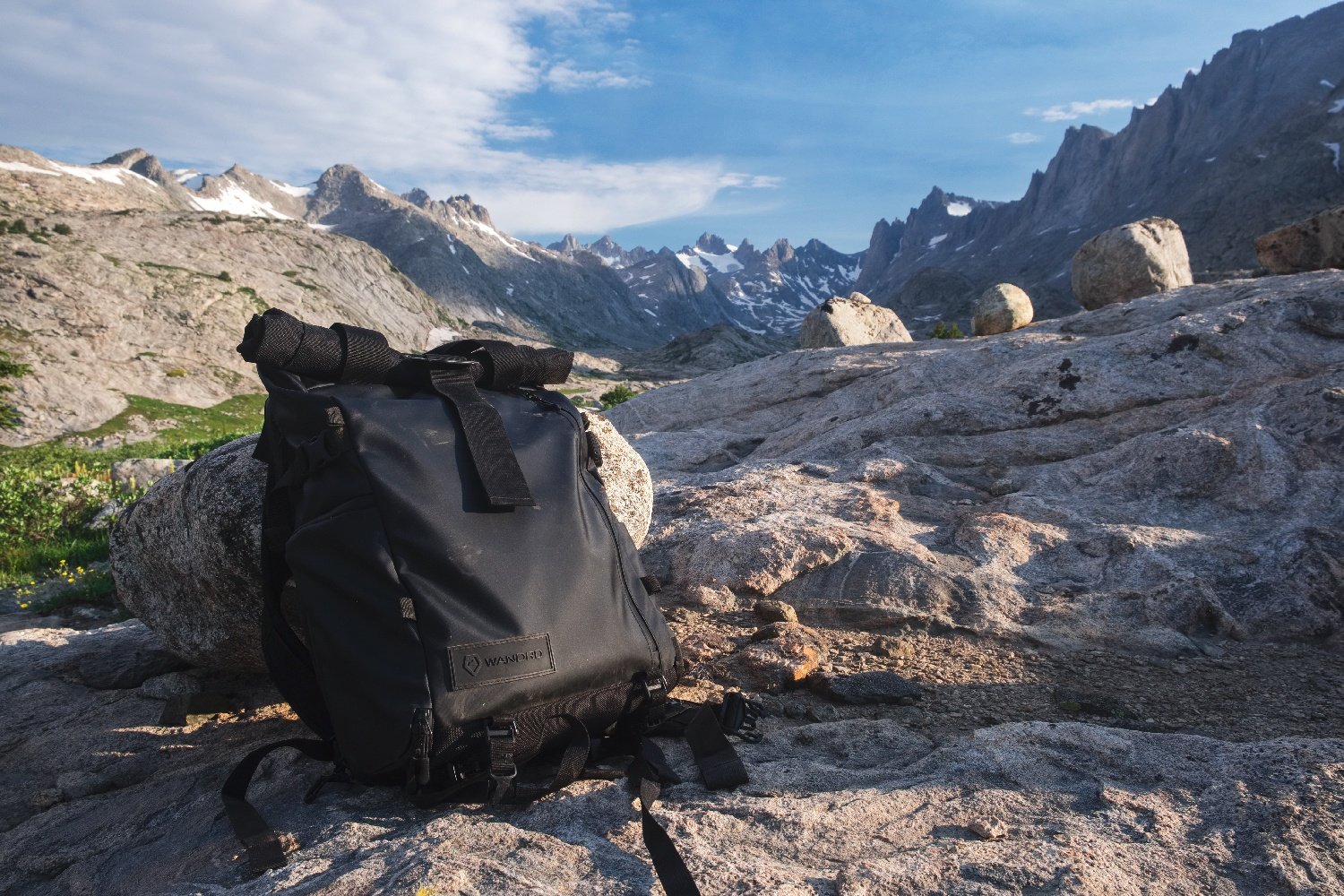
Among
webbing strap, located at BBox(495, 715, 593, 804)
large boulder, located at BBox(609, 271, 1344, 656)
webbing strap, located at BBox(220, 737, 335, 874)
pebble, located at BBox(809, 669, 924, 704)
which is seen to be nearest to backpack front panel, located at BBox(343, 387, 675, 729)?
webbing strap, located at BBox(495, 715, 593, 804)

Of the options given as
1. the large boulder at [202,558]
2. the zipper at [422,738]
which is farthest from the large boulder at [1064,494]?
the zipper at [422,738]

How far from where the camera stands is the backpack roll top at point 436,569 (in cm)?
329

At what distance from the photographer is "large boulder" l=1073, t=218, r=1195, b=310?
20.9 m

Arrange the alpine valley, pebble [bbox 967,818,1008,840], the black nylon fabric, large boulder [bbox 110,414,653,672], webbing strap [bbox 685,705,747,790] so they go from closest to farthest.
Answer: pebble [bbox 967,818,1008,840] → the black nylon fabric → webbing strap [bbox 685,705,747,790] → large boulder [bbox 110,414,653,672] → the alpine valley

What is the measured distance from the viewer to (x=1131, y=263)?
68.8ft

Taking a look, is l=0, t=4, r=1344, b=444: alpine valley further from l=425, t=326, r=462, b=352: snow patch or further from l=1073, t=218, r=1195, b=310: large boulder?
l=1073, t=218, r=1195, b=310: large boulder

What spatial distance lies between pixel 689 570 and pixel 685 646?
56.8 inches

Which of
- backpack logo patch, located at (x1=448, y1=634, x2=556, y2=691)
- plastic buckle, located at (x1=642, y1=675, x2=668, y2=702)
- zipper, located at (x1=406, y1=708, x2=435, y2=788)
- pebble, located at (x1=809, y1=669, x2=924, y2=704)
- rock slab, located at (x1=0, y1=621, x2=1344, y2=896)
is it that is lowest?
pebble, located at (x1=809, y1=669, x2=924, y2=704)

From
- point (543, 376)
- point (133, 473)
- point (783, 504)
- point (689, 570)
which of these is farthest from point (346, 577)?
point (133, 473)

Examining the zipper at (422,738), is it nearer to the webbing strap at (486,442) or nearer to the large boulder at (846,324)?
A: the webbing strap at (486,442)

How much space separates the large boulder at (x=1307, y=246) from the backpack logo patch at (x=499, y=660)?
1941cm

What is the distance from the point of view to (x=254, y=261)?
78.1 meters

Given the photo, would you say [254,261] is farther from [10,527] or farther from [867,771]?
[867,771]

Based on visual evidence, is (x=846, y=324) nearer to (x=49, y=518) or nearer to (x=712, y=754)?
(x=49, y=518)
